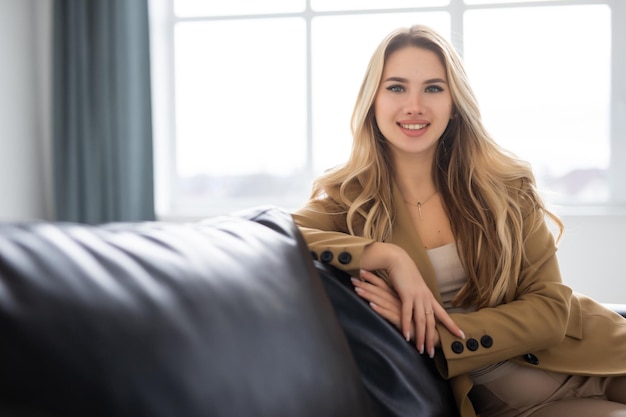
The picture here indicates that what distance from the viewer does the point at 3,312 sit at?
604 millimetres

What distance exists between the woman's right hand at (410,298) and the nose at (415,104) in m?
0.45

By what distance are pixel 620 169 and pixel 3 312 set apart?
4253mm

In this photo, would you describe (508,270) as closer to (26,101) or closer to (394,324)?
(394,324)

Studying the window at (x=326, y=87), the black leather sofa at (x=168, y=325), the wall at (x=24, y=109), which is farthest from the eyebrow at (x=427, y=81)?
the wall at (x=24, y=109)

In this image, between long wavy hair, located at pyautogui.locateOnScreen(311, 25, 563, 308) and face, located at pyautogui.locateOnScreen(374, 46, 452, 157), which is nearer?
long wavy hair, located at pyautogui.locateOnScreen(311, 25, 563, 308)

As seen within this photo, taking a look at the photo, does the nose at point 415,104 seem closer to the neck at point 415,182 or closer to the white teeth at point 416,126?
the white teeth at point 416,126

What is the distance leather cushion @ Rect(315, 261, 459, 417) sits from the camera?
1078 millimetres

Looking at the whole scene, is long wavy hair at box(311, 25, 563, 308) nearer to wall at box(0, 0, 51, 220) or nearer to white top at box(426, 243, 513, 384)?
white top at box(426, 243, 513, 384)

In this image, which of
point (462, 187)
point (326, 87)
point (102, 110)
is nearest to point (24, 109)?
point (102, 110)

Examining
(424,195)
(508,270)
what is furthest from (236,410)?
(424,195)

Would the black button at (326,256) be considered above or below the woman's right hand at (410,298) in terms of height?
above

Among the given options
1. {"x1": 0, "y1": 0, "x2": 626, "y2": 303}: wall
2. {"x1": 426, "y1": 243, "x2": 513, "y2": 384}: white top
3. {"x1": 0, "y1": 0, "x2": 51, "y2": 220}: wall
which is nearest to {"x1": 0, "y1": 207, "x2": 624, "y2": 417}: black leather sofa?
{"x1": 426, "y1": 243, "x2": 513, "y2": 384}: white top

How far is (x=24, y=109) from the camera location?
15.0 feet

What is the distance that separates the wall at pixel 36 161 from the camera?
4137 millimetres
